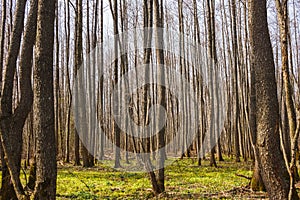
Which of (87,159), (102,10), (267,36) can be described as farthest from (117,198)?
(102,10)

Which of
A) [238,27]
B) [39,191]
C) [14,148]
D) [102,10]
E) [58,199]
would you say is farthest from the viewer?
[238,27]

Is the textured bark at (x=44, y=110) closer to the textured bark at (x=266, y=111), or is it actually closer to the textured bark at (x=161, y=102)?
the textured bark at (x=266, y=111)

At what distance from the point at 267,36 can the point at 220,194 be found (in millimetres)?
4132

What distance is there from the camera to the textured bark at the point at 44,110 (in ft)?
14.6

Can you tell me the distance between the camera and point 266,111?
200 inches

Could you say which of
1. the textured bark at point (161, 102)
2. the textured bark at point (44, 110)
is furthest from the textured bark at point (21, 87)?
the textured bark at point (161, 102)

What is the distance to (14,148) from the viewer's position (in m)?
6.05

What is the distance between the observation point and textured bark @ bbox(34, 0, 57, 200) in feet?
14.6

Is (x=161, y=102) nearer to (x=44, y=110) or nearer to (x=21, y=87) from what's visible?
(x=21, y=87)

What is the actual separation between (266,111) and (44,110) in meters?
3.07

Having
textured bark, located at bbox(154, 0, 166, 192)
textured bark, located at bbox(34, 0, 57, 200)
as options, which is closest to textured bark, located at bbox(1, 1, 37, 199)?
textured bark, located at bbox(34, 0, 57, 200)

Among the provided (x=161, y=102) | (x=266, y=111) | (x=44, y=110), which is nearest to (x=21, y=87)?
(x=44, y=110)

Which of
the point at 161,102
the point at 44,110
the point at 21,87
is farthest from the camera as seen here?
the point at 161,102

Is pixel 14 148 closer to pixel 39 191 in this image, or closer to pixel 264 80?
pixel 39 191
